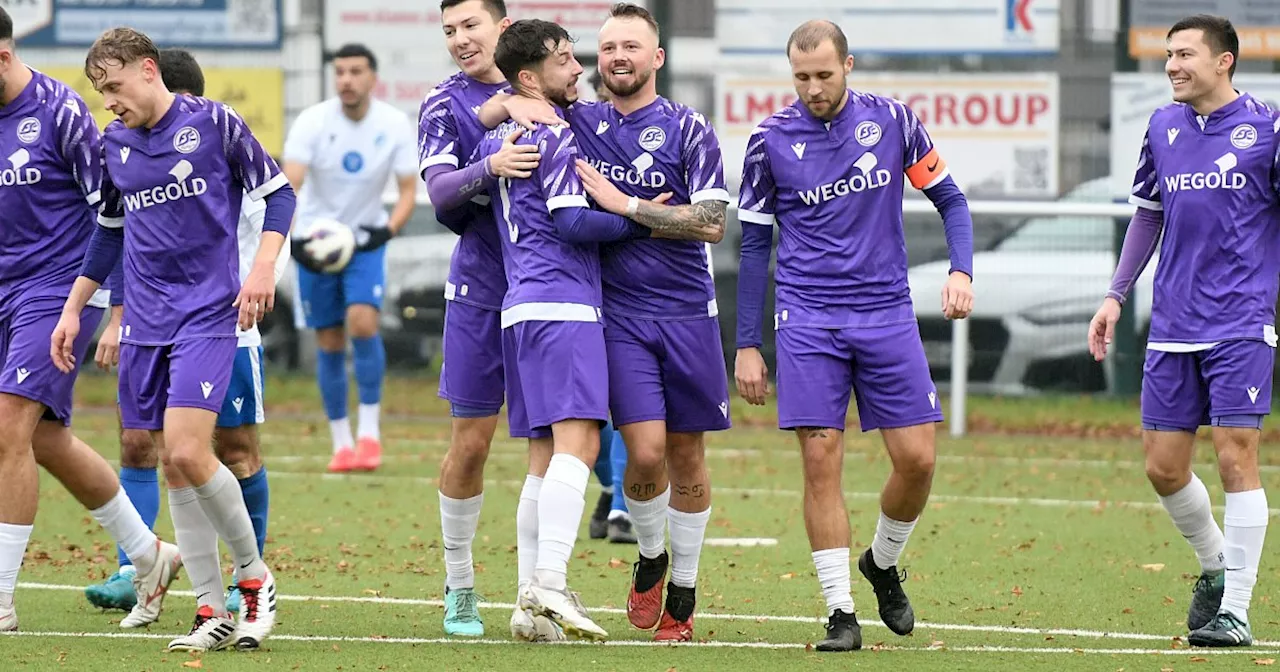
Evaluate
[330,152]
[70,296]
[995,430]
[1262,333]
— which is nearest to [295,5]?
[330,152]

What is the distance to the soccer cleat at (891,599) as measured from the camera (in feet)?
24.0

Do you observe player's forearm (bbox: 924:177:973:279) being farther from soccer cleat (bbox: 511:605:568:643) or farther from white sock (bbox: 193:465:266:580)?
white sock (bbox: 193:465:266:580)

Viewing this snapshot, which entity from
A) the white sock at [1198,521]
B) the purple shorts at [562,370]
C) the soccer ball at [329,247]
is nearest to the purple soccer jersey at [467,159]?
the purple shorts at [562,370]

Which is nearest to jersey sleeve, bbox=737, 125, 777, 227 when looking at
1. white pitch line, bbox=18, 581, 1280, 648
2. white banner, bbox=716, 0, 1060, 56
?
white pitch line, bbox=18, 581, 1280, 648

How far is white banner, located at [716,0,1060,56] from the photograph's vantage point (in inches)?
688

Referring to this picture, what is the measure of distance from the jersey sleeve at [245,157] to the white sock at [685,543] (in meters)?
1.93

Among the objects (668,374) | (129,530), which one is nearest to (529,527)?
(668,374)

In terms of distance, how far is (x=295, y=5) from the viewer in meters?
19.0

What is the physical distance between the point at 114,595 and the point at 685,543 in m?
2.41

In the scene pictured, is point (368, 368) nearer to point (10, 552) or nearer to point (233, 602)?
point (233, 602)

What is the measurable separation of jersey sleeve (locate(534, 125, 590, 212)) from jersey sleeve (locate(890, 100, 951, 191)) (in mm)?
1196

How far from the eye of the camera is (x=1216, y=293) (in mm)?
7441

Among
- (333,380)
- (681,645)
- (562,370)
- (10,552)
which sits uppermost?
(562,370)

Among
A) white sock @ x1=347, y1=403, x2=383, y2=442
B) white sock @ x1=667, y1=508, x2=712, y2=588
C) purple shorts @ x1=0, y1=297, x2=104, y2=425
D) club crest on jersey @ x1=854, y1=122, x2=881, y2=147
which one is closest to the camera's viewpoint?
club crest on jersey @ x1=854, y1=122, x2=881, y2=147
